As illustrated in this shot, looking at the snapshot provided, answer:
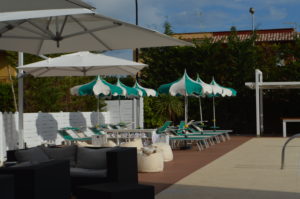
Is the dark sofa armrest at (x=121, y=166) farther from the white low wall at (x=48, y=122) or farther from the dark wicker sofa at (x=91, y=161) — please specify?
the white low wall at (x=48, y=122)

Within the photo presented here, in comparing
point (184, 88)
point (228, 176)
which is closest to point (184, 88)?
point (184, 88)

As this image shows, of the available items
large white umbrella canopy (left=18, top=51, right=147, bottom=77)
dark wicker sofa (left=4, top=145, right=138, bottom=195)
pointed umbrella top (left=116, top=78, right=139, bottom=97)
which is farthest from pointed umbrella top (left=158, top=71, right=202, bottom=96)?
dark wicker sofa (left=4, top=145, right=138, bottom=195)

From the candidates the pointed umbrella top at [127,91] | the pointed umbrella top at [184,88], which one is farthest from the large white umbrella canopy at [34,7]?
the pointed umbrella top at [127,91]

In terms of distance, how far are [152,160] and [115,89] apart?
6.35 meters

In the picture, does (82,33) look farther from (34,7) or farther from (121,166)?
(34,7)

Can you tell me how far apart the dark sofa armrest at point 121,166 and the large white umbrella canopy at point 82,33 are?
6.90 ft

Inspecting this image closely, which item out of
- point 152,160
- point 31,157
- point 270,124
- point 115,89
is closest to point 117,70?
point 115,89

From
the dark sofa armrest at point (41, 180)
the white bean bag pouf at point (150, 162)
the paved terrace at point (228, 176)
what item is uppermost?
the dark sofa armrest at point (41, 180)

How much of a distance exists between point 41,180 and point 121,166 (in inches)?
53.1

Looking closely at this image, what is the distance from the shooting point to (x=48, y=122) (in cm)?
1814

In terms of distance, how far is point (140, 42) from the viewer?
945cm

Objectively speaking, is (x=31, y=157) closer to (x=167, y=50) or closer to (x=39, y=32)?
(x=39, y=32)

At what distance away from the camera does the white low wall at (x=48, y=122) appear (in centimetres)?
1467

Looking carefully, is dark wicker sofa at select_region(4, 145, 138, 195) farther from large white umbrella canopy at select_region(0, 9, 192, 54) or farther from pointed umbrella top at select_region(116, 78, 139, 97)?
pointed umbrella top at select_region(116, 78, 139, 97)
